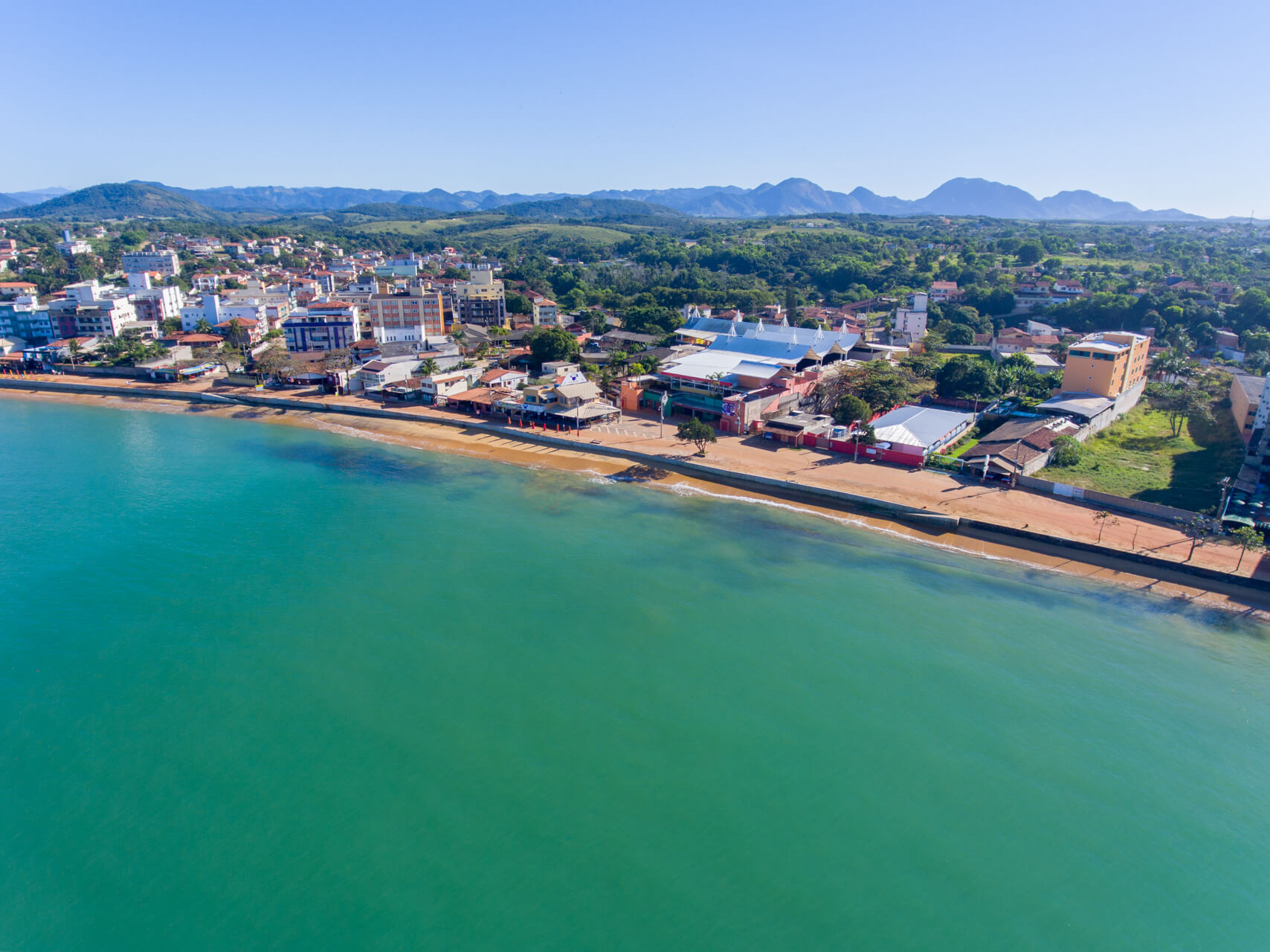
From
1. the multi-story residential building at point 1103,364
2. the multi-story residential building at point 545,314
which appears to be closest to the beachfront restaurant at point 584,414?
the multi-story residential building at point 1103,364

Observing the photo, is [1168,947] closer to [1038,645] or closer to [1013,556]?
[1038,645]

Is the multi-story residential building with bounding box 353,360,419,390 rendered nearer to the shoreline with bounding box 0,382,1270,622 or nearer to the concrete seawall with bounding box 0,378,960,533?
the concrete seawall with bounding box 0,378,960,533

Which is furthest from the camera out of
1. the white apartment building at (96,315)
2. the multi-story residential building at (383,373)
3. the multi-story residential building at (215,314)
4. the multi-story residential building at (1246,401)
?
the multi-story residential building at (215,314)

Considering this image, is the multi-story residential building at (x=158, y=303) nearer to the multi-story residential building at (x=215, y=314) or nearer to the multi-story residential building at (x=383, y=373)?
the multi-story residential building at (x=215, y=314)

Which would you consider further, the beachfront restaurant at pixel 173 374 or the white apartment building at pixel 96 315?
the white apartment building at pixel 96 315

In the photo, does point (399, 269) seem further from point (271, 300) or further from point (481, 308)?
point (481, 308)

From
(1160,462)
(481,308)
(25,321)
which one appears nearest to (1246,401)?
(1160,462)

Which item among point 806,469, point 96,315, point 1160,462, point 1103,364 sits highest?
point 96,315
